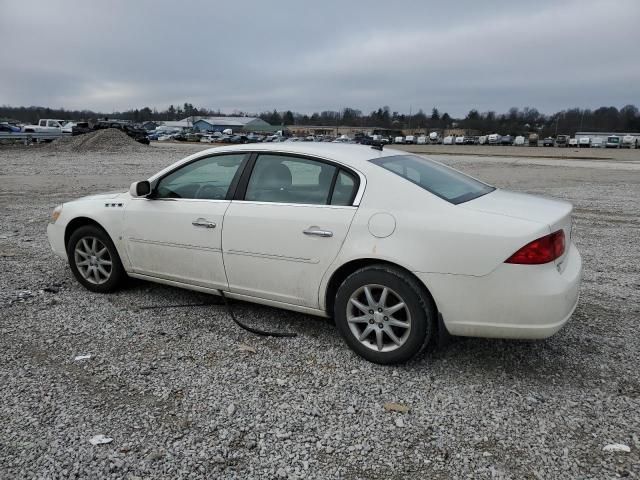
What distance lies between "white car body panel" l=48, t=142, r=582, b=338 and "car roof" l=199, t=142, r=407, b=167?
0.01m

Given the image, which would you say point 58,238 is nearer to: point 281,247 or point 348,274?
point 281,247

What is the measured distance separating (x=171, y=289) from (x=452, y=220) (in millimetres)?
3199

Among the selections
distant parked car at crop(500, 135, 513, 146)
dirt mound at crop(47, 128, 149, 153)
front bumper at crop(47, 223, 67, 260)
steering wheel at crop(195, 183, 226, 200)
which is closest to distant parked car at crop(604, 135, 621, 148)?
distant parked car at crop(500, 135, 513, 146)

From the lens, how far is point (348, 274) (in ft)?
12.7

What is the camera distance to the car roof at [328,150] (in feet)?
13.3

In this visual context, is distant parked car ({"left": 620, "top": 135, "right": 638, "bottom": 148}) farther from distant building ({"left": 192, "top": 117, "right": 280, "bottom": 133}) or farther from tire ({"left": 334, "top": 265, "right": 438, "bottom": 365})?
distant building ({"left": 192, "top": 117, "right": 280, "bottom": 133})

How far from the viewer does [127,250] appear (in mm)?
4957

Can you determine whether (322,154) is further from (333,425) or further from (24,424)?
(24,424)

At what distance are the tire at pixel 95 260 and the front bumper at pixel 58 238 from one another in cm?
12

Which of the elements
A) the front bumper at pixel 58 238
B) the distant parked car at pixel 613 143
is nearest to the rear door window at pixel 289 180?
the front bumper at pixel 58 238

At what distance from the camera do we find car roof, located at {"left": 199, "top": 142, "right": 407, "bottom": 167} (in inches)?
160

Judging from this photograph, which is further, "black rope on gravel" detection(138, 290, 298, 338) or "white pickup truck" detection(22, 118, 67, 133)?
"white pickup truck" detection(22, 118, 67, 133)

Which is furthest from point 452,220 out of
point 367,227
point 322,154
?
point 322,154

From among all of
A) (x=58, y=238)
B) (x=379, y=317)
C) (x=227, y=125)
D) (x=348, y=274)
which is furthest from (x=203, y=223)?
(x=227, y=125)
